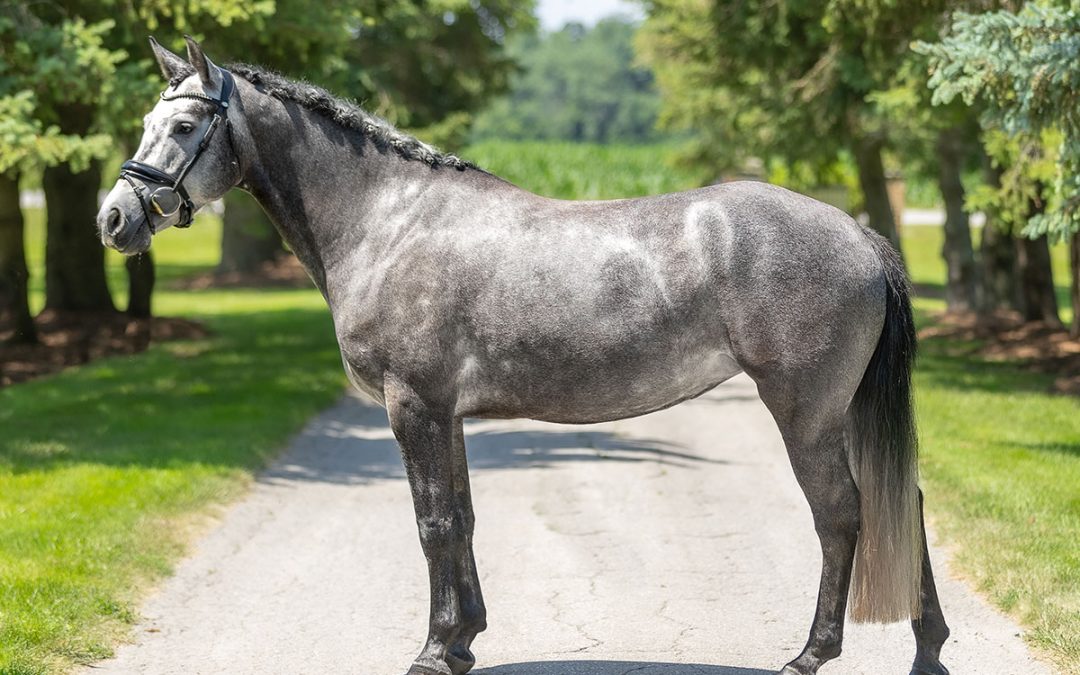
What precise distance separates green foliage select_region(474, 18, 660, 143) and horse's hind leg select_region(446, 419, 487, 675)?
12602 cm

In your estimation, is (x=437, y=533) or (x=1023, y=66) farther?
(x=1023, y=66)

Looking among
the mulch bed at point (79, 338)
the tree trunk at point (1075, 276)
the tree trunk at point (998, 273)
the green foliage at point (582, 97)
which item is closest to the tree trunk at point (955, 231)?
the tree trunk at point (998, 273)

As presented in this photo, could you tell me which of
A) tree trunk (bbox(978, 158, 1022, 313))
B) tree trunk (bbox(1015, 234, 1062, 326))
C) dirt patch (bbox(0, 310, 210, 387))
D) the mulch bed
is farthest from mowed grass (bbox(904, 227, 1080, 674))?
dirt patch (bbox(0, 310, 210, 387))

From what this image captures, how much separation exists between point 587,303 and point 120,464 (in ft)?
21.4

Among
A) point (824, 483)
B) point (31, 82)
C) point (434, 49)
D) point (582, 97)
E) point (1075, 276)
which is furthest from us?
point (582, 97)

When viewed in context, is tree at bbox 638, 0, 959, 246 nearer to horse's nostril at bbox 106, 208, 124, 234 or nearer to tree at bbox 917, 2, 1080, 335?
tree at bbox 917, 2, 1080, 335

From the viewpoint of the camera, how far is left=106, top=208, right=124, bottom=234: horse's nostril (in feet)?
17.5

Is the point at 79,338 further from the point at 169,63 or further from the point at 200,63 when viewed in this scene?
the point at 200,63

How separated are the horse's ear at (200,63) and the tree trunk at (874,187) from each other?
64.4ft

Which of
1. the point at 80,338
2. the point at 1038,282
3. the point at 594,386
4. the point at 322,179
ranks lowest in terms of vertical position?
the point at 80,338

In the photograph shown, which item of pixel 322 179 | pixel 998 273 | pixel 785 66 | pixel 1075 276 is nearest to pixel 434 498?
pixel 322 179

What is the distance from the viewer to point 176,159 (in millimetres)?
5488

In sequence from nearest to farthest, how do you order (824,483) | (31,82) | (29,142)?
(824,483) < (29,142) < (31,82)

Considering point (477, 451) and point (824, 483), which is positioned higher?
point (824, 483)
